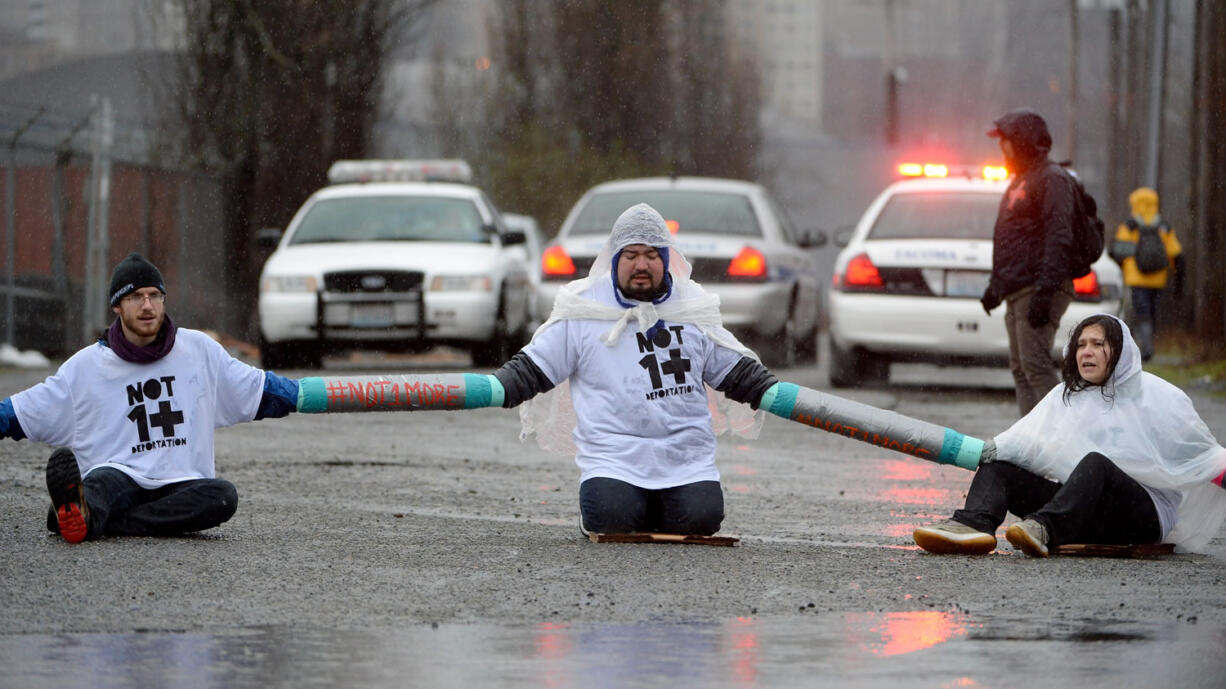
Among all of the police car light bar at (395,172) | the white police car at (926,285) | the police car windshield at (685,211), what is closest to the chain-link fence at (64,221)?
the police car light bar at (395,172)

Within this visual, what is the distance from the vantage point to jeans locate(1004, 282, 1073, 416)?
34.2 feet

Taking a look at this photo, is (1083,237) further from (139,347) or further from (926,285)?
(139,347)

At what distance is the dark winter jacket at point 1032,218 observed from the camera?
10.4m

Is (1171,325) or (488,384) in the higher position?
(488,384)

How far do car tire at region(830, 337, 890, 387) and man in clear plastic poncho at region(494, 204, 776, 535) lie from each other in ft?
26.4

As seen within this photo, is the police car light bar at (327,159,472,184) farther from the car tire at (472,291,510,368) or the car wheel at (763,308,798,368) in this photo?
the car wheel at (763,308,798,368)

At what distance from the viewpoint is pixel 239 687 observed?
4.88m

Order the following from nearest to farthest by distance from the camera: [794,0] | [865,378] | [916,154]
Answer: [865,378]
[916,154]
[794,0]

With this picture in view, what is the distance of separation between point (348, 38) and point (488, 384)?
70.1ft

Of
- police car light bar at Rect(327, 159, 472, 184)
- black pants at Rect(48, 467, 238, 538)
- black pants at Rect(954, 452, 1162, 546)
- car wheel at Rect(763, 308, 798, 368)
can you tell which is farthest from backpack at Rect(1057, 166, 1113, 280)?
police car light bar at Rect(327, 159, 472, 184)

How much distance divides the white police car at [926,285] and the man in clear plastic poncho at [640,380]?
7223 mm

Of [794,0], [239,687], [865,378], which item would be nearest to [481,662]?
[239,687]

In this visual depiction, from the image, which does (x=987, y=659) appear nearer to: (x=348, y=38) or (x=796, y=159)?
(x=348, y=38)

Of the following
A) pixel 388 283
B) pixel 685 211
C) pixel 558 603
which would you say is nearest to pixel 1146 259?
pixel 685 211
